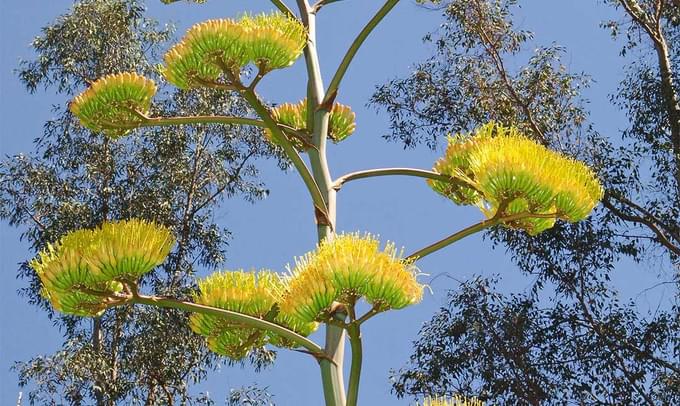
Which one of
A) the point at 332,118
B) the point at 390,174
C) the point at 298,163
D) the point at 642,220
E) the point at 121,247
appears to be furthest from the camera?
the point at 642,220

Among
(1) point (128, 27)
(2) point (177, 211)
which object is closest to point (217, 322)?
(2) point (177, 211)

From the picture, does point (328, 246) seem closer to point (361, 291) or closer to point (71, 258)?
point (361, 291)

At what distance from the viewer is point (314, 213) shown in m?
2.54

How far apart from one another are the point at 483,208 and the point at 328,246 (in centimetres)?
60

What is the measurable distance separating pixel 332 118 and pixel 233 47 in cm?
54

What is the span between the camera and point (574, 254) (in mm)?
7773

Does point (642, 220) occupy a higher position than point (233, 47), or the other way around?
point (642, 220)

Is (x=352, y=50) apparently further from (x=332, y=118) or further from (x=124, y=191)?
(x=124, y=191)

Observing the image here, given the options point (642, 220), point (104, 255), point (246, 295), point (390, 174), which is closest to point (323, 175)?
point (390, 174)

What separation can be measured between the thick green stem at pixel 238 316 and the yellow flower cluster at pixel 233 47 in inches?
23.0

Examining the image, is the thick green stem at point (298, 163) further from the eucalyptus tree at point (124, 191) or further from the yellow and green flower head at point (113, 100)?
the eucalyptus tree at point (124, 191)

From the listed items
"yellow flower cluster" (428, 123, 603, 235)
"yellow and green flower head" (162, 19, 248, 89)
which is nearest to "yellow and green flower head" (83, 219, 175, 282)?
"yellow and green flower head" (162, 19, 248, 89)

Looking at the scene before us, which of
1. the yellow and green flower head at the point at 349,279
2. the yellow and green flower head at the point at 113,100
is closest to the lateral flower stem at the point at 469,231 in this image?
the yellow and green flower head at the point at 349,279

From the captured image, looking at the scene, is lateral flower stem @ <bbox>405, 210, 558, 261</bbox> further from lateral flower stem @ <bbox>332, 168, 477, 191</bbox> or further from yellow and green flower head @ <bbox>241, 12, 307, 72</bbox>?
yellow and green flower head @ <bbox>241, 12, 307, 72</bbox>
